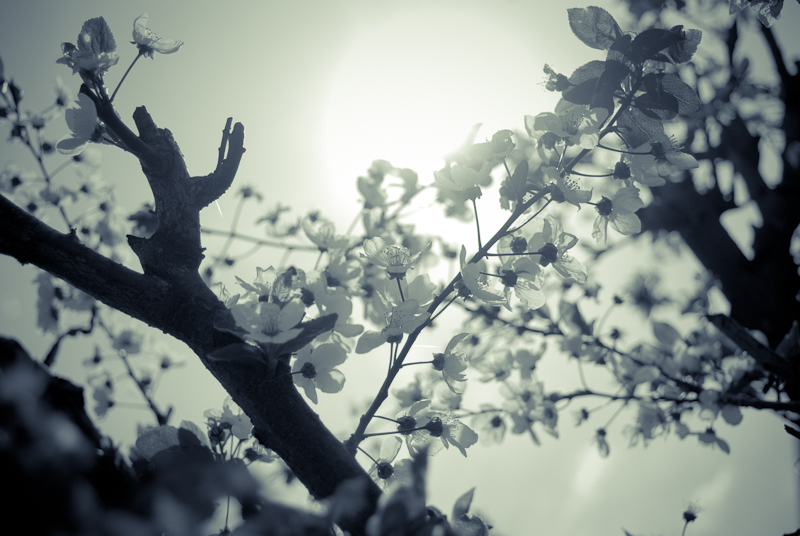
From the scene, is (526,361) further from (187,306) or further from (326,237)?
(187,306)

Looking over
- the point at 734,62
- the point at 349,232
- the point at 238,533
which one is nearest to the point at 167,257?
the point at 238,533

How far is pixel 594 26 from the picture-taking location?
96 cm

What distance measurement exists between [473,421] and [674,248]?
3.88 metres

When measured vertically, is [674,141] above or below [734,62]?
below

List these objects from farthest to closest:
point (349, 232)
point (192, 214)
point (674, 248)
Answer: point (674, 248), point (349, 232), point (192, 214)

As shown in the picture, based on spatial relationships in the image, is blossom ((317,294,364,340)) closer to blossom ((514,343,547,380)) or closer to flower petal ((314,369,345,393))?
flower petal ((314,369,345,393))

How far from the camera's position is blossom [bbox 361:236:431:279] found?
97 centimetres

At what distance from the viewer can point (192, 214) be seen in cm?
102

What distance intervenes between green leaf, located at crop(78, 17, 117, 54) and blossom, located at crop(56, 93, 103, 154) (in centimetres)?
12

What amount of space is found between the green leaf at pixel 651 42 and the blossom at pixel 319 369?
0.95m

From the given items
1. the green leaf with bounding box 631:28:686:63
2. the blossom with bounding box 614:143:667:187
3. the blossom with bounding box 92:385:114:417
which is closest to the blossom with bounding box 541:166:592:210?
the blossom with bounding box 614:143:667:187

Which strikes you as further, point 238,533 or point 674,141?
point 674,141

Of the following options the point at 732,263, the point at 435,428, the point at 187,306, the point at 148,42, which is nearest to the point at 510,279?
the point at 435,428

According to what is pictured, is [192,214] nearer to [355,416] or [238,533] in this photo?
[238,533]
